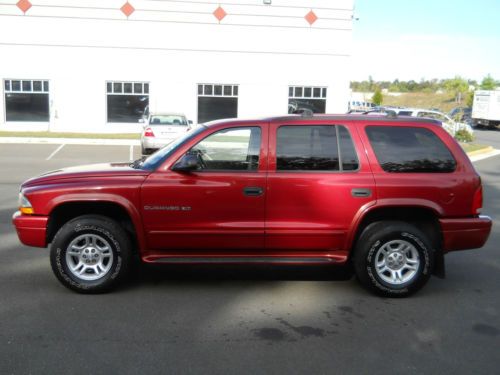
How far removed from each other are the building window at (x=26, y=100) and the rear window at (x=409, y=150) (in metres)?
23.4

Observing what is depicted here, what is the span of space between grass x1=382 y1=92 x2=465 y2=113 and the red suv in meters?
81.3

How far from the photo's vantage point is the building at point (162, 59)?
993 inches

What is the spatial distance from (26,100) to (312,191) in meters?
24.1

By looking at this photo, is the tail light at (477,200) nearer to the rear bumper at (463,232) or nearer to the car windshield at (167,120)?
the rear bumper at (463,232)

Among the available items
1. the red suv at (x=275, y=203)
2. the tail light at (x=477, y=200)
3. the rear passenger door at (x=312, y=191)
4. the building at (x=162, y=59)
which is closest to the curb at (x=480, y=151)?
the building at (x=162, y=59)

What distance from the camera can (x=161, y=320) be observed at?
4.70m

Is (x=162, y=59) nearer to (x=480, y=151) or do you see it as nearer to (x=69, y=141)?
(x=69, y=141)

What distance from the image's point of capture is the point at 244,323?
4680 mm

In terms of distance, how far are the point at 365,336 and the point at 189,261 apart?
1812mm

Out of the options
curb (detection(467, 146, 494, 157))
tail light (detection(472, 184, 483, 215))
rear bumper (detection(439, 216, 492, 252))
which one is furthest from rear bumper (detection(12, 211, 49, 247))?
curb (detection(467, 146, 494, 157))

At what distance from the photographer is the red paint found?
5.19 meters

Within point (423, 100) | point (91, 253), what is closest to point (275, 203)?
point (91, 253)

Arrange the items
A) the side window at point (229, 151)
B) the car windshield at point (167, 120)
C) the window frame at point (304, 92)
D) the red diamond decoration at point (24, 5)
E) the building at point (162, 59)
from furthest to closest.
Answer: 1. the window frame at point (304, 92)
2. the building at point (162, 59)
3. the red diamond decoration at point (24, 5)
4. the car windshield at point (167, 120)
5. the side window at point (229, 151)

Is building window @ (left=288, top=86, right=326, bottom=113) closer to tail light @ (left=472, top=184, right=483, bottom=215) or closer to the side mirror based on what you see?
tail light @ (left=472, top=184, right=483, bottom=215)
